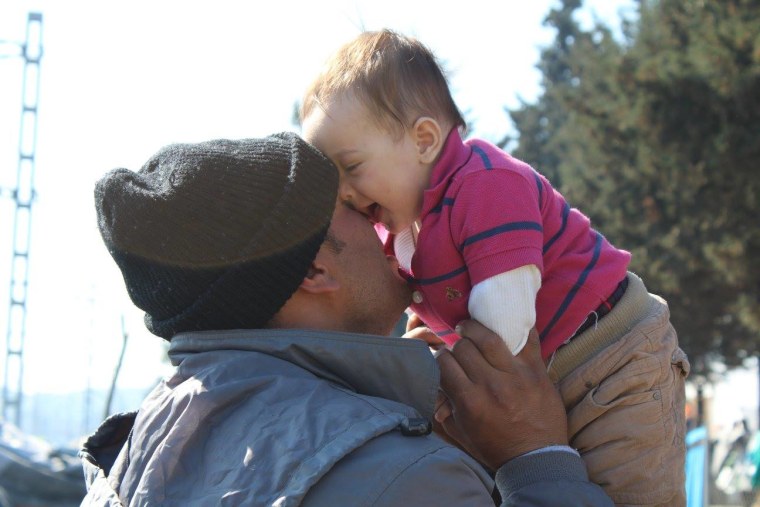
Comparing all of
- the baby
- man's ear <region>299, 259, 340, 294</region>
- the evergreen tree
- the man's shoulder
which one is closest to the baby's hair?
the baby

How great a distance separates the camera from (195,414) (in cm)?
211

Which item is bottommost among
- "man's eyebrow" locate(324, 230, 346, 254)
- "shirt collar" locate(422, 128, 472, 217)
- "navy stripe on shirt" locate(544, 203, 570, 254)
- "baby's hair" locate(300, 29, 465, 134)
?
"man's eyebrow" locate(324, 230, 346, 254)

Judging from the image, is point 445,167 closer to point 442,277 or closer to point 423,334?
point 442,277

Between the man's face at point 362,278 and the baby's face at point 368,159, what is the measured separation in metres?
0.08

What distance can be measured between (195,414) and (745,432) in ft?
61.8

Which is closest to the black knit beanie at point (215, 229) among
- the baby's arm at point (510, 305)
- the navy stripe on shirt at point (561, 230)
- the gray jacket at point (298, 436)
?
the gray jacket at point (298, 436)

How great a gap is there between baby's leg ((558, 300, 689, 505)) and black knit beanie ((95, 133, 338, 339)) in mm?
847

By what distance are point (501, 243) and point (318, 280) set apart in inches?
18.6

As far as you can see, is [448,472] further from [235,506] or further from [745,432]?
[745,432]

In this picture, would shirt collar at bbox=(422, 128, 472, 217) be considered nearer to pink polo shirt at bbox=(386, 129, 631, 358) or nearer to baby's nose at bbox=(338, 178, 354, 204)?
pink polo shirt at bbox=(386, 129, 631, 358)

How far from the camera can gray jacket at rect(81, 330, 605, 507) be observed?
1933 mm

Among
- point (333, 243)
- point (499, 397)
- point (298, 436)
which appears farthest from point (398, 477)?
point (333, 243)

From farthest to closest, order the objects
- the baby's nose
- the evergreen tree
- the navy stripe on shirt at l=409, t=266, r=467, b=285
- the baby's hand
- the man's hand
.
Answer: the evergreen tree < the baby's hand < the baby's nose < the navy stripe on shirt at l=409, t=266, r=467, b=285 < the man's hand

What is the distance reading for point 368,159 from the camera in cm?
281
